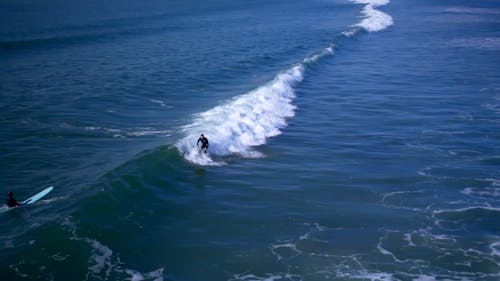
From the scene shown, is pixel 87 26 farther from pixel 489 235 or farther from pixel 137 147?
pixel 489 235

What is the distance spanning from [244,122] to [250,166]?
648 centimetres

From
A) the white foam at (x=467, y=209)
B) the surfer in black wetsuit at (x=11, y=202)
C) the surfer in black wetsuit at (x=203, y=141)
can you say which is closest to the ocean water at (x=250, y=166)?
the white foam at (x=467, y=209)

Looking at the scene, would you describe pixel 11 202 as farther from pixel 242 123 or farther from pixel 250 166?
pixel 242 123

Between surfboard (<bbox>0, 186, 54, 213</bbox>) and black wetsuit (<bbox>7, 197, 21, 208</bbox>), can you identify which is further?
surfboard (<bbox>0, 186, 54, 213</bbox>)

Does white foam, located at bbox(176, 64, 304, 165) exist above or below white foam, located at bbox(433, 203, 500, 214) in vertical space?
above

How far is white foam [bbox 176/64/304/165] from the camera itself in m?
26.8

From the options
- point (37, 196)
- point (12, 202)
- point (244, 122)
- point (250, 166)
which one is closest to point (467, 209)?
point (250, 166)

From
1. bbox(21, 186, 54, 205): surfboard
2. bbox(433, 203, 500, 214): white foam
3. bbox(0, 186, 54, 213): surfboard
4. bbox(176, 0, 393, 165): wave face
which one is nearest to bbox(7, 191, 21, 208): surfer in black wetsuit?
bbox(0, 186, 54, 213): surfboard

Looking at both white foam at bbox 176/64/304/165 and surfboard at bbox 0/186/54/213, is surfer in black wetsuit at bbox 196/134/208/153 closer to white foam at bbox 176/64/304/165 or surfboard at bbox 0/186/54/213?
white foam at bbox 176/64/304/165

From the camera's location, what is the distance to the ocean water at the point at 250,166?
16656 millimetres

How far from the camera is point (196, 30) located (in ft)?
261

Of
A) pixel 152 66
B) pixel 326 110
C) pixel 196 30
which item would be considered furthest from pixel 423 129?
pixel 196 30

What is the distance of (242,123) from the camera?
30500 mm

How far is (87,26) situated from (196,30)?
1828cm
